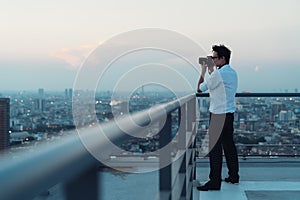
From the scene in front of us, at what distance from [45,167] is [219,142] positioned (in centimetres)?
409

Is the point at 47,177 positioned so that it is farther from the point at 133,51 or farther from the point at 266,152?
the point at 266,152

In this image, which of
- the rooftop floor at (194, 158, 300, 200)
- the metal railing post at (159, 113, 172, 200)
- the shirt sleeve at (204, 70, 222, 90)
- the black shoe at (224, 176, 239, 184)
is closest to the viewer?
the metal railing post at (159, 113, 172, 200)

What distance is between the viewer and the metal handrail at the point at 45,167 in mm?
420

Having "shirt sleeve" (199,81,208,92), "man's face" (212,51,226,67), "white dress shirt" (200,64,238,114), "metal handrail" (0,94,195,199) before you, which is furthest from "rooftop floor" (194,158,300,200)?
"metal handrail" (0,94,195,199)

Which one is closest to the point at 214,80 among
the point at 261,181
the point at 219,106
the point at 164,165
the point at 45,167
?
the point at 219,106

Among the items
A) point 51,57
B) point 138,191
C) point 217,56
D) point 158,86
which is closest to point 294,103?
point 217,56

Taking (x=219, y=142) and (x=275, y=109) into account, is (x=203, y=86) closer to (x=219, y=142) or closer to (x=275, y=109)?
(x=219, y=142)

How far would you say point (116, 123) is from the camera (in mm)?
988

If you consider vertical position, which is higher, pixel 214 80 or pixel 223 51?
pixel 223 51

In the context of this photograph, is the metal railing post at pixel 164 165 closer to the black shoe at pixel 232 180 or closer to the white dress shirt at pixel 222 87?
the white dress shirt at pixel 222 87

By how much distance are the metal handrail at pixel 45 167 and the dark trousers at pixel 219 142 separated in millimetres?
3677

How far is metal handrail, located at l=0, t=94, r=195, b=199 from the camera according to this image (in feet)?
1.38

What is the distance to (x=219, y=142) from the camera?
4520mm

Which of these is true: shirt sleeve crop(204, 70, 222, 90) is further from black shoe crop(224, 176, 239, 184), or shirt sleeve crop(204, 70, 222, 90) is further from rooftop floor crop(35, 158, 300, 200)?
black shoe crop(224, 176, 239, 184)
